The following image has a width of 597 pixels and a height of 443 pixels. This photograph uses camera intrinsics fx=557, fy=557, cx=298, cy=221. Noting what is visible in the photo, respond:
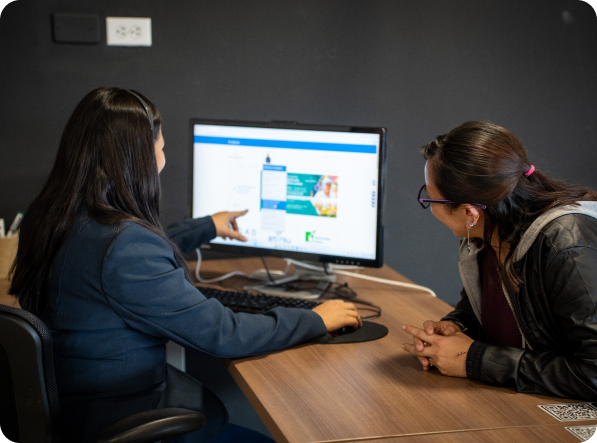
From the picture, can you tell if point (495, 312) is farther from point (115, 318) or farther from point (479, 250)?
point (115, 318)

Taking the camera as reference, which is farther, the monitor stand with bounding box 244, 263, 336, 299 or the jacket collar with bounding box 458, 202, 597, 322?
the monitor stand with bounding box 244, 263, 336, 299

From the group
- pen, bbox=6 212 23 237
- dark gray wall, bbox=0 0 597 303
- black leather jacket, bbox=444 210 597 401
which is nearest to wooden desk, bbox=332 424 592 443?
black leather jacket, bbox=444 210 597 401

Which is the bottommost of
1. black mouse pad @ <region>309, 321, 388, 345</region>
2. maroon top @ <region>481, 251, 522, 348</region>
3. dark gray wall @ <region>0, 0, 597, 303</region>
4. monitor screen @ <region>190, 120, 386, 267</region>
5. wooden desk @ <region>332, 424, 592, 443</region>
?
wooden desk @ <region>332, 424, 592, 443</region>

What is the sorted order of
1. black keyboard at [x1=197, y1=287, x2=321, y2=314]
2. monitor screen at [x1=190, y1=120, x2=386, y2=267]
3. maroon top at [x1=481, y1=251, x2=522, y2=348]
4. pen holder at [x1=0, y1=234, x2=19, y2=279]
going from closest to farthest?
maroon top at [x1=481, y1=251, x2=522, y2=348]
black keyboard at [x1=197, y1=287, x2=321, y2=314]
monitor screen at [x1=190, y1=120, x2=386, y2=267]
pen holder at [x1=0, y1=234, x2=19, y2=279]

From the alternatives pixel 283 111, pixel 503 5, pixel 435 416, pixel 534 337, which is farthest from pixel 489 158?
pixel 503 5

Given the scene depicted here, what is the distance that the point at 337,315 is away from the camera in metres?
1.36

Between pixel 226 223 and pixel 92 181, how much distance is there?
0.66 meters

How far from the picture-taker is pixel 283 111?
2.09m

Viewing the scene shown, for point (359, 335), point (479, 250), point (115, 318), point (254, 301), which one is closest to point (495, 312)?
point (479, 250)

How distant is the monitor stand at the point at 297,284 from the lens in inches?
66.3

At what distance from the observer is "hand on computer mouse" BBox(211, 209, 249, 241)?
5.76 feet

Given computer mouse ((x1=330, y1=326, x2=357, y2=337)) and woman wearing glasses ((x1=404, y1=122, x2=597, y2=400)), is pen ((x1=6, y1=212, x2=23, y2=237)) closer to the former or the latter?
computer mouse ((x1=330, y1=326, x2=357, y2=337))

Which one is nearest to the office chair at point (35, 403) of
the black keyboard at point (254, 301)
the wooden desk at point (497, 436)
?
the wooden desk at point (497, 436)

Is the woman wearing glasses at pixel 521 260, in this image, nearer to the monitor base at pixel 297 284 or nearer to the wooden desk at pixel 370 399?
the wooden desk at pixel 370 399
